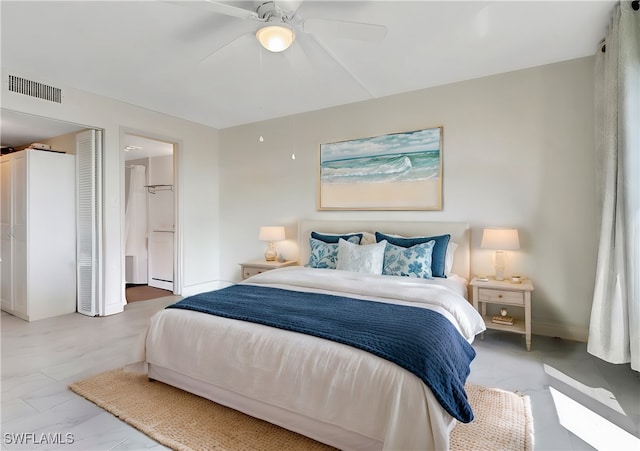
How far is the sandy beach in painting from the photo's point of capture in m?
3.83

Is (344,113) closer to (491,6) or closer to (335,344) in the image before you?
(491,6)

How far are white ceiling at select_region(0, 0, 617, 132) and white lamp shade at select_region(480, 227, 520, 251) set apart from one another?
1591 mm

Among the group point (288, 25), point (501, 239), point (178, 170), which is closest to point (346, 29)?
point (288, 25)

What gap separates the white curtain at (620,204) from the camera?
230 cm

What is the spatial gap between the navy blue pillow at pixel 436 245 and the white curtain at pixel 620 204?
1.18 m

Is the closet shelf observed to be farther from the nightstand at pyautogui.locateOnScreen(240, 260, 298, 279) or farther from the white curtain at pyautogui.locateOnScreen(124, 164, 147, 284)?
the nightstand at pyautogui.locateOnScreen(240, 260, 298, 279)

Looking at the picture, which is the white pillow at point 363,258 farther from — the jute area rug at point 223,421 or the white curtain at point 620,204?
the white curtain at point 620,204

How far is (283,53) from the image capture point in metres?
3.06

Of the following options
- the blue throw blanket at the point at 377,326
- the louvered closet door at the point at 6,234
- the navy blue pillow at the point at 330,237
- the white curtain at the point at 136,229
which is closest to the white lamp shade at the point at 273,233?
the navy blue pillow at the point at 330,237

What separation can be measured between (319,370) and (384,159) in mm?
2920

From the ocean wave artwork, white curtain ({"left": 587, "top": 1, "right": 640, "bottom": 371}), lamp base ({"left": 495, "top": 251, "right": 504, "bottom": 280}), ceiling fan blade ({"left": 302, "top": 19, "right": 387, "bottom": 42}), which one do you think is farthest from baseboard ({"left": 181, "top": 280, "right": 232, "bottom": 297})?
white curtain ({"left": 587, "top": 1, "right": 640, "bottom": 371})

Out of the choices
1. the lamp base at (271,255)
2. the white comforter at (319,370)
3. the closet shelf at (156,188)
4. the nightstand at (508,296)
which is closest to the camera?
the white comforter at (319,370)

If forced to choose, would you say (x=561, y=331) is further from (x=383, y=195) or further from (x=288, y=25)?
(x=288, y=25)

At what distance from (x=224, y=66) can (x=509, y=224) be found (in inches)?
126
